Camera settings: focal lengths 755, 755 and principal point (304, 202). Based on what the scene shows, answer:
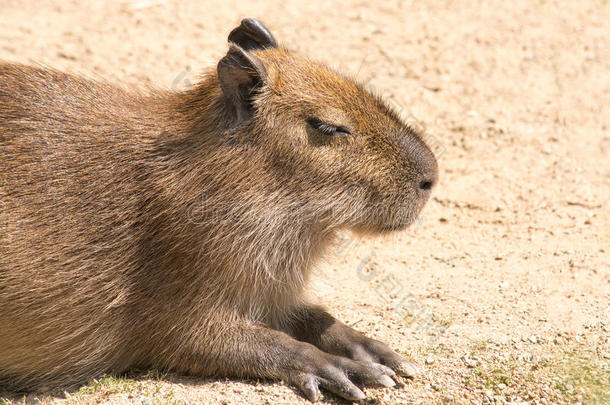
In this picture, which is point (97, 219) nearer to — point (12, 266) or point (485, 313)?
point (12, 266)

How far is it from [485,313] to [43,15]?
616cm

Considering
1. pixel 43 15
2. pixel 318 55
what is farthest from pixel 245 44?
pixel 43 15

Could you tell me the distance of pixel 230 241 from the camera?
4242 millimetres

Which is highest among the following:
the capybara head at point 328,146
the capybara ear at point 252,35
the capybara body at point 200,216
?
the capybara ear at point 252,35

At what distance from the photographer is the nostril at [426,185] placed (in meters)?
4.39

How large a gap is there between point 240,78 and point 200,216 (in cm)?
81

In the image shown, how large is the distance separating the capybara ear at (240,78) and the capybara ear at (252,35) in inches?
18.5

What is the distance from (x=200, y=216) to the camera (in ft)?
14.0

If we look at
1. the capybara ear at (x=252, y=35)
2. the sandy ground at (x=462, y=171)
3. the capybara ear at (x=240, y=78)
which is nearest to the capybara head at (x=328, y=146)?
the capybara ear at (x=240, y=78)

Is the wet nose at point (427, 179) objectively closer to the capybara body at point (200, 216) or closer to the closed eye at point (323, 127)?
the capybara body at point (200, 216)

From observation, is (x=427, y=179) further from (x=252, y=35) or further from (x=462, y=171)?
(x=462, y=171)

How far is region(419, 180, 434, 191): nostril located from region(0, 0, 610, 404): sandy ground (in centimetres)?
45

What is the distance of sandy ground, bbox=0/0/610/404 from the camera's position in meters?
4.34

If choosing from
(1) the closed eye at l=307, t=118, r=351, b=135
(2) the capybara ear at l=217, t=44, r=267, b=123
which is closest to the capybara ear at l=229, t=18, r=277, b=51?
(2) the capybara ear at l=217, t=44, r=267, b=123
